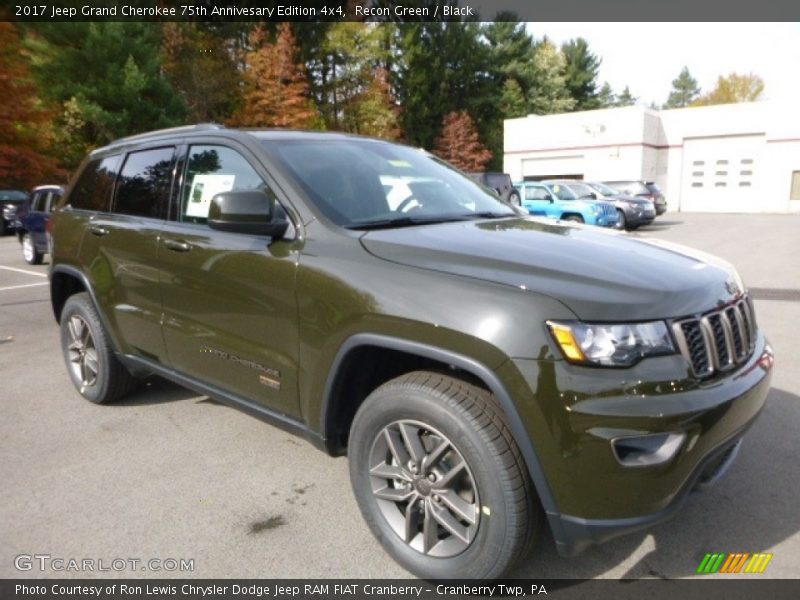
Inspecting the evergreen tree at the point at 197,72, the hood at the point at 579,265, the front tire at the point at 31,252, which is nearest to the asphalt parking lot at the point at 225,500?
the hood at the point at 579,265

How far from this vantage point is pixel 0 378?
5266 millimetres

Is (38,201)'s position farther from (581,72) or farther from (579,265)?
(581,72)

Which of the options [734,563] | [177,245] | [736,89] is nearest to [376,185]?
[177,245]

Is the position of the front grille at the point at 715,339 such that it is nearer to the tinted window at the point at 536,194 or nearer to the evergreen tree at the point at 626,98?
the tinted window at the point at 536,194

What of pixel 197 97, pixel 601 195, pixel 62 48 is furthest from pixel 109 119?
pixel 601 195

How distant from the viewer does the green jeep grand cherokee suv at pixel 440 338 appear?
2.05m

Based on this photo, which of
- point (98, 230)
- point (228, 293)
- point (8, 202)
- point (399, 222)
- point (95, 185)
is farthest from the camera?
point (8, 202)

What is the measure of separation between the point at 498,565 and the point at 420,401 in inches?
25.9

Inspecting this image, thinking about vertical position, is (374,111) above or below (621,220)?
above

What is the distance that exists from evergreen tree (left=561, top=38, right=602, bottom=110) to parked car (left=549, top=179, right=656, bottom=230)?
1517 inches

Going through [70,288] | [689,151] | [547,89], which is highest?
[547,89]

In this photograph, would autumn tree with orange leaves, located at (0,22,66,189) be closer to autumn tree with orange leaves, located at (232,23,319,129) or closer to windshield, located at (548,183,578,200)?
autumn tree with orange leaves, located at (232,23,319,129)

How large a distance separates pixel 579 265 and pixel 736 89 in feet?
273
